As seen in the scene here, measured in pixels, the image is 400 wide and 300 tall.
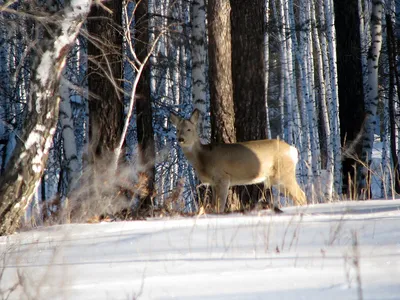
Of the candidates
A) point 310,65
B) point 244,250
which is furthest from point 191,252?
point 310,65

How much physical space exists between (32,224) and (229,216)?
233cm

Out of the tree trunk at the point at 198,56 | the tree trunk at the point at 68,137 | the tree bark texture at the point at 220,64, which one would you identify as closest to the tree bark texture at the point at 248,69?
the tree bark texture at the point at 220,64

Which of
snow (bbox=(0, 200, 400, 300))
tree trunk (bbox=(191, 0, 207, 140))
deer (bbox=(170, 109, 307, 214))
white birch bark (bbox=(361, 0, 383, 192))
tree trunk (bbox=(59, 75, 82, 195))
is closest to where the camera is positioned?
snow (bbox=(0, 200, 400, 300))

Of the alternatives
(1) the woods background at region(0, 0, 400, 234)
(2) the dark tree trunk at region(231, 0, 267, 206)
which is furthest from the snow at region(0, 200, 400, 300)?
(2) the dark tree trunk at region(231, 0, 267, 206)

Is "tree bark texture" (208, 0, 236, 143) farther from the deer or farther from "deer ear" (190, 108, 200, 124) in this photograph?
the deer

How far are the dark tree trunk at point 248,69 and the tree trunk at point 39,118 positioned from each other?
446cm

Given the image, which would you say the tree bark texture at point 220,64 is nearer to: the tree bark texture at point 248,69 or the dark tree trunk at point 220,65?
the dark tree trunk at point 220,65

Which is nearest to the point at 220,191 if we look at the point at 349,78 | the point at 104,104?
the point at 104,104

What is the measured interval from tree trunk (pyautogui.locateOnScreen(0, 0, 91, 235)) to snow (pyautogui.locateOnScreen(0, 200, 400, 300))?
1.57 feet

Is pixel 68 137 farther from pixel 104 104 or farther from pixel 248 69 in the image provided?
pixel 248 69

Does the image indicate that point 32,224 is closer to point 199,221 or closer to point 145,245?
point 199,221

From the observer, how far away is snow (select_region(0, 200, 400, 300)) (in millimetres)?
3693

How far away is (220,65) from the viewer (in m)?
11.0

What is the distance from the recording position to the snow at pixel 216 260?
12.1ft
